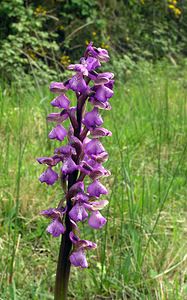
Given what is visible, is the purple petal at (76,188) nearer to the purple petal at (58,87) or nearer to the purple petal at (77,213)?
the purple petal at (77,213)

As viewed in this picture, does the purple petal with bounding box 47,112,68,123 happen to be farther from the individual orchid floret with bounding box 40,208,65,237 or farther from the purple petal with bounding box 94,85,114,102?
the individual orchid floret with bounding box 40,208,65,237

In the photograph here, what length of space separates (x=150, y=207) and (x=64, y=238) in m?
1.24

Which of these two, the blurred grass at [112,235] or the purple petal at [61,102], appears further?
the blurred grass at [112,235]

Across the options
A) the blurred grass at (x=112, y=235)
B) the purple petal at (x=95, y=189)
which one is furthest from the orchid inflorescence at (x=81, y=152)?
the blurred grass at (x=112, y=235)

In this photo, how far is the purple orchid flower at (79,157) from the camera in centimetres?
117

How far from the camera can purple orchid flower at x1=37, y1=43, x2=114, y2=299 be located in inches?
46.0

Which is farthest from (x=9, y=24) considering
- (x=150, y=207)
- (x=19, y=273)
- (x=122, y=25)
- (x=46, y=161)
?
(x=46, y=161)

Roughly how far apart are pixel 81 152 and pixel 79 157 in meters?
0.01

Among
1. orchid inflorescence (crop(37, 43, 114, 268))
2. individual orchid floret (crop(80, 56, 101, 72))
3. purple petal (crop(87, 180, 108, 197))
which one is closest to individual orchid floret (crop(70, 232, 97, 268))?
orchid inflorescence (crop(37, 43, 114, 268))

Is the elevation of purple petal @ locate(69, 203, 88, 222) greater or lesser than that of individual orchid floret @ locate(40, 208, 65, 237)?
greater

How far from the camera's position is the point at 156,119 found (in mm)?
3855

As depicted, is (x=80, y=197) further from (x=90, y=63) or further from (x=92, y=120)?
(x=90, y=63)

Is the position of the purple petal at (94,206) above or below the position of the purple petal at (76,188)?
below

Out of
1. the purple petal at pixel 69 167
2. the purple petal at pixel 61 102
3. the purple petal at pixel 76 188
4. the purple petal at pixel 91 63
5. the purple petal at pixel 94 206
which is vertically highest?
the purple petal at pixel 91 63
